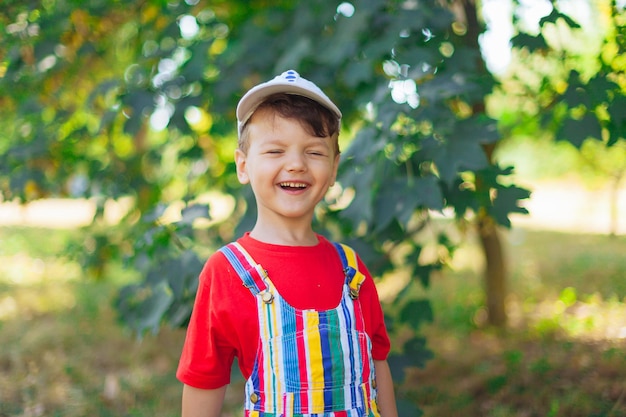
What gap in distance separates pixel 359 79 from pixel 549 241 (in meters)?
6.03

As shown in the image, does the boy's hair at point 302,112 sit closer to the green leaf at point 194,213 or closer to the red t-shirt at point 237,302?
the red t-shirt at point 237,302

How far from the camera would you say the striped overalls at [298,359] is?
1.34 m

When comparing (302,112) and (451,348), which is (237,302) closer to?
(302,112)

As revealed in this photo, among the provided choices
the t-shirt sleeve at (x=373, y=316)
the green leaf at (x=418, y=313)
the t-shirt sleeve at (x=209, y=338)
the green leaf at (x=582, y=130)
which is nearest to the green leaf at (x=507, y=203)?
the green leaf at (x=582, y=130)

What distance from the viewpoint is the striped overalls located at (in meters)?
1.34

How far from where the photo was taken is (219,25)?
3.38m

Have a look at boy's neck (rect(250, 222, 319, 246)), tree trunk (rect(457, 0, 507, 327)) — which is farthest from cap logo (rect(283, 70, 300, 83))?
tree trunk (rect(457, 0, 507, 327))

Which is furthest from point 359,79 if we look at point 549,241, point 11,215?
point 11,215

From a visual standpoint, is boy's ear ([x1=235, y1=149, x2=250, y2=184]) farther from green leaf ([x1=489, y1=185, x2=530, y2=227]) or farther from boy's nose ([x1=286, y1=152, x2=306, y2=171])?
green leaf ([x1=489, y1=185, x2=530, y2=227])

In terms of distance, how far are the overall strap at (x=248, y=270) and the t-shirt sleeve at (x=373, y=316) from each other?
274 mm

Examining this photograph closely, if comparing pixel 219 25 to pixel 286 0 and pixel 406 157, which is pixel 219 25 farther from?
pixel 406 157

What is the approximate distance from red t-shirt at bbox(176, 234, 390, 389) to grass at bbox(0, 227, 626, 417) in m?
1.08

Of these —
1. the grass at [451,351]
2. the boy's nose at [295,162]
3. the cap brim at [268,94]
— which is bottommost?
the grass at [451,351]

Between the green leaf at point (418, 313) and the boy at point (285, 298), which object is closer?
the boy at point (285, 298)
